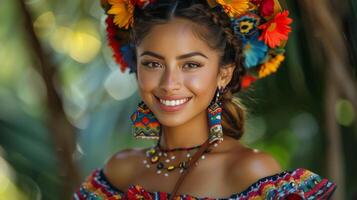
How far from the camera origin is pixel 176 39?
2688 millimetres

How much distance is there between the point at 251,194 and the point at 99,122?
1.28 metres

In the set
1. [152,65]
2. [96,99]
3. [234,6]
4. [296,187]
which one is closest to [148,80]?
[152,65]

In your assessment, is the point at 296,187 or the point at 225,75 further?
the point at 225,75

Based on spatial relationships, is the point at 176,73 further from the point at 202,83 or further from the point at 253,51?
the point at 253,51

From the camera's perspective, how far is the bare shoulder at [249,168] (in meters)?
2.66

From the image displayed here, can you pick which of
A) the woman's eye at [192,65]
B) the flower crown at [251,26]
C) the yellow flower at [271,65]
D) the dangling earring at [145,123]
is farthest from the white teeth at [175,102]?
the yellow flower at [271,65]

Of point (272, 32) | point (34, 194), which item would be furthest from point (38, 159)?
point (272, 32)

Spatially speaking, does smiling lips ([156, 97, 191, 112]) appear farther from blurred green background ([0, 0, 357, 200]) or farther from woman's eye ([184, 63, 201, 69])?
blurred green background ([0, 0, 357, 200])

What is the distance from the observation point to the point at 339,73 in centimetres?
314

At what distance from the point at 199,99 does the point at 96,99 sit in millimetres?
1224

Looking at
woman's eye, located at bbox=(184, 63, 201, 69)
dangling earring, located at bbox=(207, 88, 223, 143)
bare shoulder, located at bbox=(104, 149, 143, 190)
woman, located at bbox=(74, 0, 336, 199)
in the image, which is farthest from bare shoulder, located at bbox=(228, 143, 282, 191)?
bare shoulder, located at bbox=(104, 149, 143, 190)

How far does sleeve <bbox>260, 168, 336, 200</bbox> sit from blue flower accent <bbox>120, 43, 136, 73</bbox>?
717 mm

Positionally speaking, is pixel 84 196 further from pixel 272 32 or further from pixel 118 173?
pixel 272 32

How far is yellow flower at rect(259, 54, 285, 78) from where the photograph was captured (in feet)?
9.91
